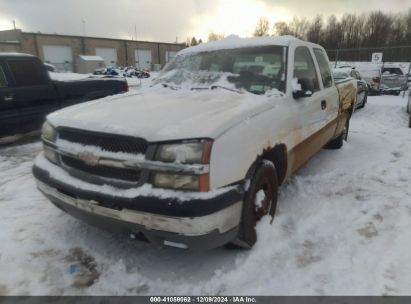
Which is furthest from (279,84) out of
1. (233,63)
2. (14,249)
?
(14,249)

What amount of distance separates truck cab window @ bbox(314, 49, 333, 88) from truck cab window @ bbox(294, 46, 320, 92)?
34 centimetres

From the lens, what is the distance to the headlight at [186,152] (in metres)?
2.32

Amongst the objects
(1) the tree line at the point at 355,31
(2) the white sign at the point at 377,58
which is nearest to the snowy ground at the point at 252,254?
(2) the white sign at the point at 377,58

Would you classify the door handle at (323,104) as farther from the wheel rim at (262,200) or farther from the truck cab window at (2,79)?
the truck cab window at (2,79)

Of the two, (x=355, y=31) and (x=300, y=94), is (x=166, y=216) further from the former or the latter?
(x=355, y=31)

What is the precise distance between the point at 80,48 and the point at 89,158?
5517 centimetres

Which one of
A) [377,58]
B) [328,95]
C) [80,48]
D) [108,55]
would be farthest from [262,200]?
[108,55]

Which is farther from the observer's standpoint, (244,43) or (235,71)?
(244,43)

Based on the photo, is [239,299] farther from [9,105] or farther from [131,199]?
[9,105]

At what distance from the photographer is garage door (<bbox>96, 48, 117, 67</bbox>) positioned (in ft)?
182

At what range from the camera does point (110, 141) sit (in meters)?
2.55

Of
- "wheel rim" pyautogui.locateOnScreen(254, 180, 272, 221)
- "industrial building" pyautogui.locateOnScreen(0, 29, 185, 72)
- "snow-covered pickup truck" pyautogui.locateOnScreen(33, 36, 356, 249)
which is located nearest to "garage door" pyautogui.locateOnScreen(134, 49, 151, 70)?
"industrial building" pyautogui.locateOnScreen(0, 29, 185, 72)

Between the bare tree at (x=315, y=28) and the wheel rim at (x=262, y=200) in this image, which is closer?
the wheel rim at (x=262, y=200)

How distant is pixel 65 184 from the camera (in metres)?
2.74
